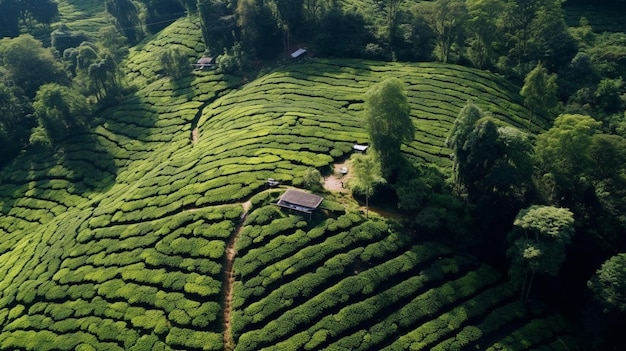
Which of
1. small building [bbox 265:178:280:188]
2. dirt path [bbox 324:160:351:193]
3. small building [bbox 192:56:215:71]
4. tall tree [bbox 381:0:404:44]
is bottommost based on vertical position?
dirt path [bbox 324:160:351:193]

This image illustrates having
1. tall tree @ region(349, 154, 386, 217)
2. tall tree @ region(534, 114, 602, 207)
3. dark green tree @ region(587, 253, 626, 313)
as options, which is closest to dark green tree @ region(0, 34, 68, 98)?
tall tree @ region(349, 154, 386, 217)

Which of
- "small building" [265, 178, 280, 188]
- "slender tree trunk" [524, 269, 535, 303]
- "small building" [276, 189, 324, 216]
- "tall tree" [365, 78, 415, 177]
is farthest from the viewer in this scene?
"small building" [265, 178, 280, 188]

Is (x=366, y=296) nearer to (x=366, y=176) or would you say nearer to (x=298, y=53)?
(x=366, y=176)

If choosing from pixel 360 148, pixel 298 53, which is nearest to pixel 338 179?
pixel 360 148

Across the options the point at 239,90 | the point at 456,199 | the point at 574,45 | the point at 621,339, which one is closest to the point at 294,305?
the point at 456,199

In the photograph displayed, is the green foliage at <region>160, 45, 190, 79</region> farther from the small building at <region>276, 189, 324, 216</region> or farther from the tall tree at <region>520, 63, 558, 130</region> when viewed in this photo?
the tall tree at <region>520, 63, 558, 130</region>

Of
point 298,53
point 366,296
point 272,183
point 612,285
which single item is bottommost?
point 366,296
